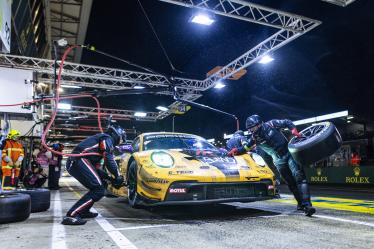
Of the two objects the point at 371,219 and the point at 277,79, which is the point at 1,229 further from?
the point at 277,79

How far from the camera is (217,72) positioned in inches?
637

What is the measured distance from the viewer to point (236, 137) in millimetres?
7852

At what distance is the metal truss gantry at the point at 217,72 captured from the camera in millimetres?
10391

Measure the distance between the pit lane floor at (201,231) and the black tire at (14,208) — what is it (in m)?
0.10

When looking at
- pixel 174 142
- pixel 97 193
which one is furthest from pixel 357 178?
pixel 97 193

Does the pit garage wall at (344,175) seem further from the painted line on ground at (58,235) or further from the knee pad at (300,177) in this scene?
the painted line on ground at (58,235)

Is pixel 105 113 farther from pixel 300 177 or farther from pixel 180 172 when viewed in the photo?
pixel 300 177

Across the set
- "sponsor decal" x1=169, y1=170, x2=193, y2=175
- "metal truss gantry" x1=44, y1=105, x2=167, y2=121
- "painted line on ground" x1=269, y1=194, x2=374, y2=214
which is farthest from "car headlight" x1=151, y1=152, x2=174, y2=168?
"metal truss gantry" x1=44, y1=105, x2=167, y2=121

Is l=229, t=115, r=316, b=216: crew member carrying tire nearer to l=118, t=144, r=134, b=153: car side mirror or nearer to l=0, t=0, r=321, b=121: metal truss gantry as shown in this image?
l=118, t=144, r=134, b=153: car side mirror

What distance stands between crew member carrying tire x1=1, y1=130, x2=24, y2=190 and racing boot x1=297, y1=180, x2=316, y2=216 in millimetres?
8268

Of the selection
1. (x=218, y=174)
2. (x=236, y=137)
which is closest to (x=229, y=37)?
(x=236, y=137)

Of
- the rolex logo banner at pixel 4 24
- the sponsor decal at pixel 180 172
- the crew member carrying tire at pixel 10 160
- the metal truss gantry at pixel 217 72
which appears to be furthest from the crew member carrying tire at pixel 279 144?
the crew member carrying tire at pixel 10 160

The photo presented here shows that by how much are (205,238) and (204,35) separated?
11.9 metres

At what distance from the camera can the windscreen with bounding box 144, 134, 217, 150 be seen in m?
5.85
